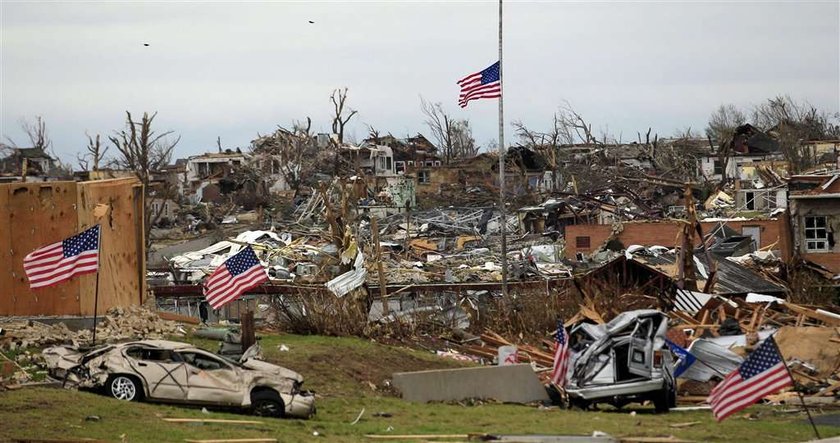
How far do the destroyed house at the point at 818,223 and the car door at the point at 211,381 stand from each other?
32.3 meters

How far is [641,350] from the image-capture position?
81.9 ft

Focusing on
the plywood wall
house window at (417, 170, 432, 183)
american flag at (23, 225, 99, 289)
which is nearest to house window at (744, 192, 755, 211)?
house window at (417, 170, 432, 183)

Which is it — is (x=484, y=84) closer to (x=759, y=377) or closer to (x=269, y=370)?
(x=269, y=370)

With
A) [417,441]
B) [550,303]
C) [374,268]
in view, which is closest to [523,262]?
[374,268]

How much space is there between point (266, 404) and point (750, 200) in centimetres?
5459

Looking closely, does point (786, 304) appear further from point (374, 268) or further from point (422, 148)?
point (422, 148)

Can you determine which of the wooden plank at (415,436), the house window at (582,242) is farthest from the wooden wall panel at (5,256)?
the house window at (582,242)

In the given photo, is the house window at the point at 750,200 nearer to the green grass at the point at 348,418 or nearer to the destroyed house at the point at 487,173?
the destroyed house at the point at 487,173

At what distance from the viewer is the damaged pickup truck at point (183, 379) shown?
72.9 ft

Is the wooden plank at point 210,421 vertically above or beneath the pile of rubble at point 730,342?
above

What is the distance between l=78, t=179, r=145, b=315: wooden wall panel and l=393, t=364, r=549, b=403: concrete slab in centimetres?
771

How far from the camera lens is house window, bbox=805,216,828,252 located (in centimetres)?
5100

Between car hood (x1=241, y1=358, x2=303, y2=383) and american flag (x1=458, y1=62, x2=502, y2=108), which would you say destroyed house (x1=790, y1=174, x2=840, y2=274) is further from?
car hood (x1=241, y1=358, x2=303, y2=383)

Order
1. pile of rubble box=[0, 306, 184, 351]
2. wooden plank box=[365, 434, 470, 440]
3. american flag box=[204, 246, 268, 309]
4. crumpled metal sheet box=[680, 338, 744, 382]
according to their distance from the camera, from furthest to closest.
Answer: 1. crumpled metal sheet box=[680, 338, 744, 382]
2. american flag box=[204, 246, 268, 309]
3. pile of rubble box=[0, 306, 184, 351]
4. wooden plank box=[365, 434, 470, 440]
